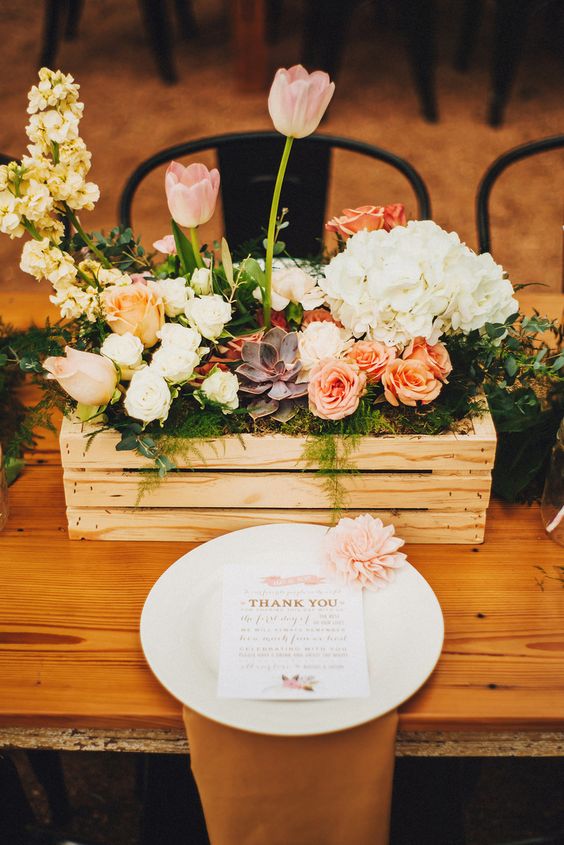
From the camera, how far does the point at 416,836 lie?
1189mm

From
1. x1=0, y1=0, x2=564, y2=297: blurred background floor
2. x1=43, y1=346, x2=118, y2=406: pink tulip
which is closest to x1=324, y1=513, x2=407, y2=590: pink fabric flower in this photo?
x1=43, y1=346, x2=118, y2=406: pink tulip

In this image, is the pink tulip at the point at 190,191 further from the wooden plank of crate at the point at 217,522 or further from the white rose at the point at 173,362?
the wooden plank of crate at the point at 217,522

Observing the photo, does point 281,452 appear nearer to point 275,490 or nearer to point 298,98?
point 275,490

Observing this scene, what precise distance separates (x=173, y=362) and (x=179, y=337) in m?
0.04

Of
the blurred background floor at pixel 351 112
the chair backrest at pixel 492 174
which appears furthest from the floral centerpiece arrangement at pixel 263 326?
the blurred background floor at pixel 351 112

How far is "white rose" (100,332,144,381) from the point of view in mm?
967

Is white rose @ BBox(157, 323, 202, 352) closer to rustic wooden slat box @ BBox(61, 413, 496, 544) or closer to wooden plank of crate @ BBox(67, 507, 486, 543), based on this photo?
rustic wooden slat box @ BBox(61, 413, 496, 544)

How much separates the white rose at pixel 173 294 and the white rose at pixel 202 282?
0.08 ft

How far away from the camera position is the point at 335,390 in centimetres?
98

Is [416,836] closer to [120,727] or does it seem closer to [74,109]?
[120,727]

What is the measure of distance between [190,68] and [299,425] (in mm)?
4082

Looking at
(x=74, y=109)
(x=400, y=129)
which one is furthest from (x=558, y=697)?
(x=400, y=129)

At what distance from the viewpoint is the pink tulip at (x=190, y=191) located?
97cm

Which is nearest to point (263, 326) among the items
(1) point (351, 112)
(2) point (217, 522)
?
→ (2) point (217, 522)
